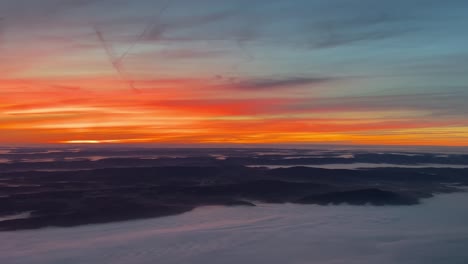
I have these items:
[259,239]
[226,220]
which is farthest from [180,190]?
[259,239]

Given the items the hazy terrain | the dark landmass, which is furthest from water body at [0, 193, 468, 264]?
the dark landmass

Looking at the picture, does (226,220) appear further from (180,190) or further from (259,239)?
(180,190)

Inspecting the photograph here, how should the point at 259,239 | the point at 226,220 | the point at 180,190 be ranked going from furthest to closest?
the point at 180,190 < the point at 226,220 < the point at 259,239

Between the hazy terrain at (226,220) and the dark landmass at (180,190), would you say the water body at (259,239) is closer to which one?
the hazy terrain at (226,220)

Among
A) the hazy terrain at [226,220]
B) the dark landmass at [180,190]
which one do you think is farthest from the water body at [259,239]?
the dark landmass at [180,190]

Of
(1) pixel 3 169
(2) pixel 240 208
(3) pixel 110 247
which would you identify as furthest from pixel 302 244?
(1) pixel 3 169

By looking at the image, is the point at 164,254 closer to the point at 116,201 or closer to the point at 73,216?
the point at 73,216
